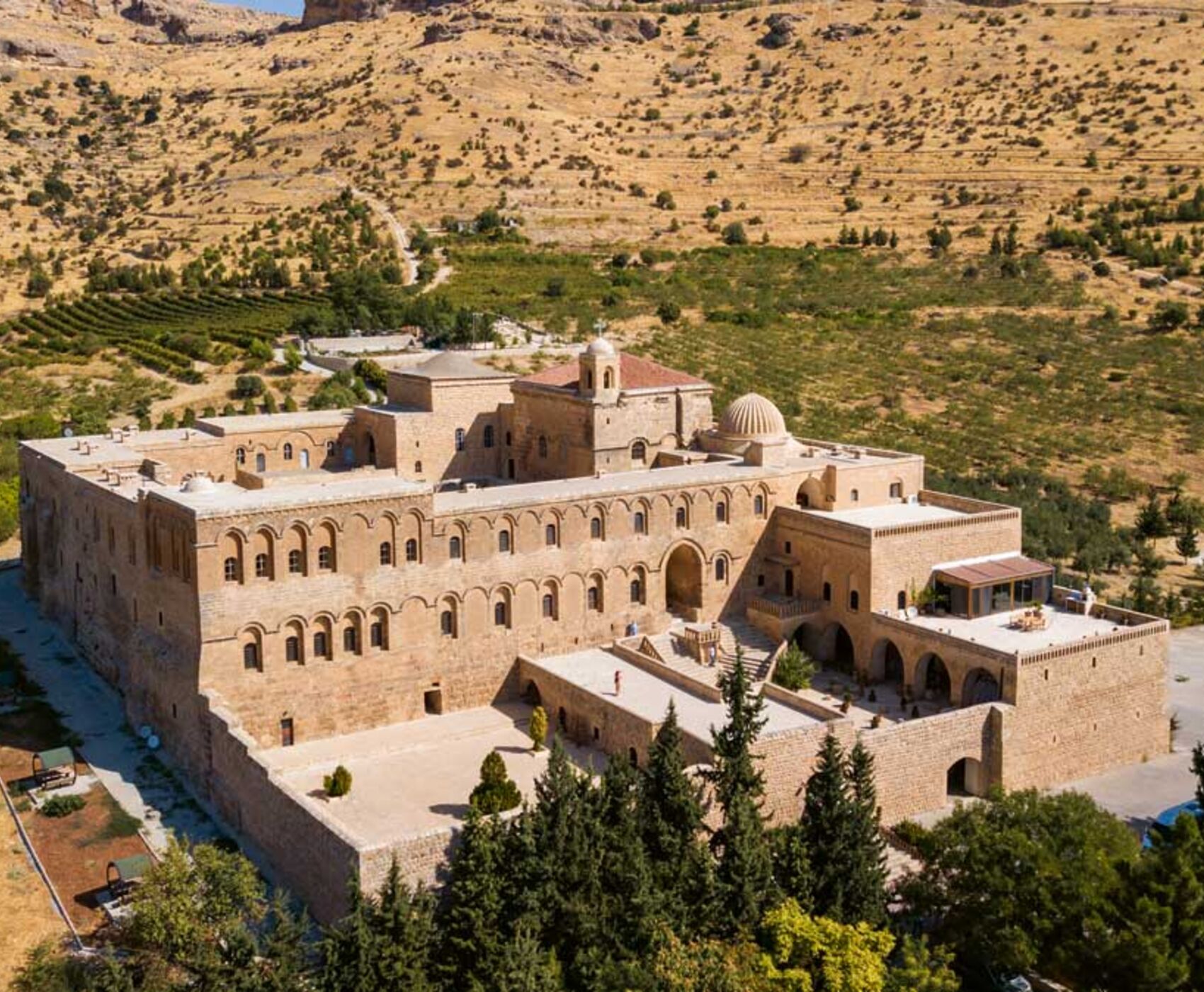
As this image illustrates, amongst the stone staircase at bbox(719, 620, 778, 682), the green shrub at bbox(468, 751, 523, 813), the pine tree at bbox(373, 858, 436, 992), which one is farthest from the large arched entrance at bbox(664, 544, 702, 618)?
the pine tree at bbox(373, 858, 436, 992)

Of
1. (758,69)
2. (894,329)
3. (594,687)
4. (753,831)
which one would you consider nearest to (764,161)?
(758,69)

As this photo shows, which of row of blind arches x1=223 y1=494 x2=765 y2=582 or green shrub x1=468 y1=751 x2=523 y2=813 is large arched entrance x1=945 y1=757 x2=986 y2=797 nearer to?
row of blind arches x1=223 y1=494 x2=765 y2=582

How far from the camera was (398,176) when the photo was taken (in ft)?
353

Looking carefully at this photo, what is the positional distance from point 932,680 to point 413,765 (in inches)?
580

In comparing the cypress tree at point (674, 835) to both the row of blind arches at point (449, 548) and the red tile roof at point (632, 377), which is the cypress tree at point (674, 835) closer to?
the row of blind arches at point (449, 548)

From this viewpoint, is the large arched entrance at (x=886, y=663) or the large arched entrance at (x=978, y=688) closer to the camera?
the large arched entrance at (x=978, y=688)

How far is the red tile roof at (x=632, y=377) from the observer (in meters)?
45.1

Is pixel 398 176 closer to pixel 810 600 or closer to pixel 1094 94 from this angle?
pixel 1094 94

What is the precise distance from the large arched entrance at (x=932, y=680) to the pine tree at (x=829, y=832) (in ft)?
36.4

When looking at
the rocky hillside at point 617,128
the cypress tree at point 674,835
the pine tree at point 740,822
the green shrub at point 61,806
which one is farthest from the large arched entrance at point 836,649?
the rocky hillside at point 617,128

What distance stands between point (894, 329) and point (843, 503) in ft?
138

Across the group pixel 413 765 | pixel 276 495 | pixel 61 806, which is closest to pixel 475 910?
pixel 413 765

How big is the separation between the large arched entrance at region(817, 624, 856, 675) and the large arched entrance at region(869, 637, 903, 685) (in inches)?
48.0

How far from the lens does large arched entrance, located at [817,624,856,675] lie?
40.1 metres
